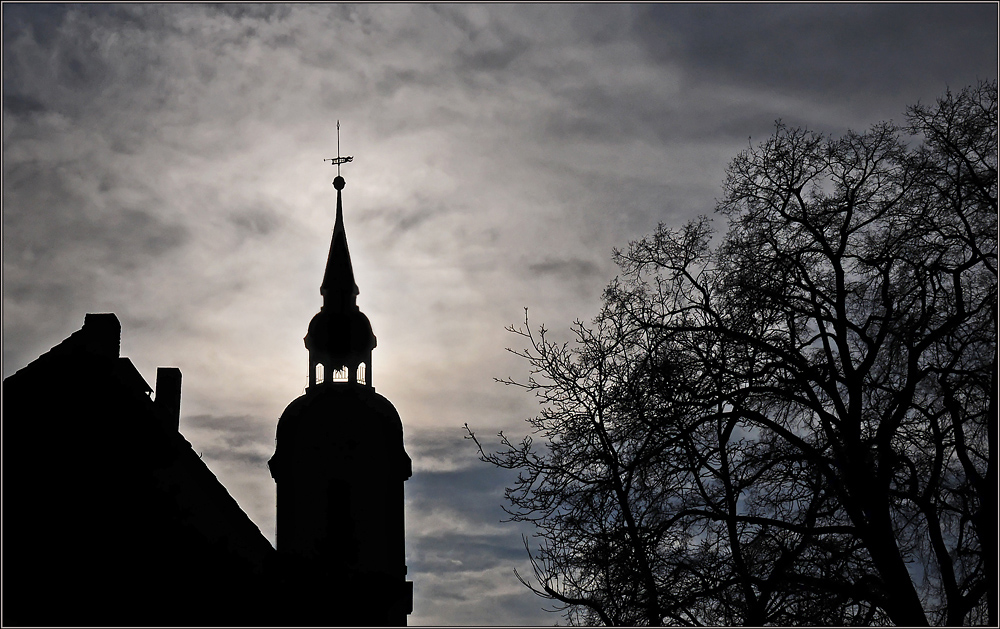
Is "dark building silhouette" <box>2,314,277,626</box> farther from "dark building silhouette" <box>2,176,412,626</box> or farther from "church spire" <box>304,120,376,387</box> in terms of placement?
"church spire" <box>304,120,376,387</box>

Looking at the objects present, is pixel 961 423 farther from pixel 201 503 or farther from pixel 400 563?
pixel 400 563

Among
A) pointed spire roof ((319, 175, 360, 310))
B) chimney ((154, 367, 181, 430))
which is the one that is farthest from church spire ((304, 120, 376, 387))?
chimney ((154, 367, 181, 430))

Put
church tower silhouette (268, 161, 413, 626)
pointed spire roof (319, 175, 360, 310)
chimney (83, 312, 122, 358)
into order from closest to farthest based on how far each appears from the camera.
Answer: chimney (83, 312, 122, 358) < church tower silhouette (268, 161, 413, 626) < pointed spire roof (319, 175, 360, 310)

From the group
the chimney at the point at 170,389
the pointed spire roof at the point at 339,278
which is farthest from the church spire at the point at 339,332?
the chimney at the point at 170,389

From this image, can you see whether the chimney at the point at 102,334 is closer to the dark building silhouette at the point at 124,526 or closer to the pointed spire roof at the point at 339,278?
the dark building silhouette at the point at 124,526

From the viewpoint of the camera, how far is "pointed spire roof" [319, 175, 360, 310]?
40.8 meters

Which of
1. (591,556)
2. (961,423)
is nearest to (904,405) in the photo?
(961,423)

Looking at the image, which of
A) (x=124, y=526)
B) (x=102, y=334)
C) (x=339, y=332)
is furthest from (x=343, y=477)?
(x=124, y=526)

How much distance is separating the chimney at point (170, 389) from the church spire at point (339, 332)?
47.3 ft

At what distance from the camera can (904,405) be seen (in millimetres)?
14625

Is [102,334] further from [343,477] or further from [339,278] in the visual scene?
[339,278]

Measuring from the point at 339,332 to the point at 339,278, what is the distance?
2.35m

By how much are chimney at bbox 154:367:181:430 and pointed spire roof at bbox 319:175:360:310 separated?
16315 millimetres

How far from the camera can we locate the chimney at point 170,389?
78.7 feet
